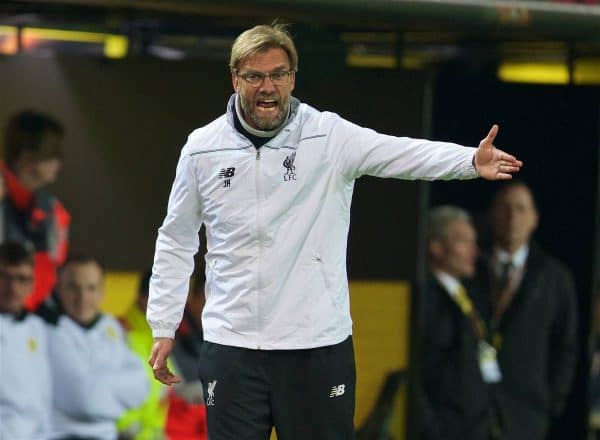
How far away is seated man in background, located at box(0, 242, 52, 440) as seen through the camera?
20.1 ft

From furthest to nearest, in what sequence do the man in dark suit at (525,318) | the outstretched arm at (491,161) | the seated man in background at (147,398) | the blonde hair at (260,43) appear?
the man in dark suit at (525,318), the seated man in background at (147,398), the blonde hair at (260,43), the outstretched arm at (491,161)

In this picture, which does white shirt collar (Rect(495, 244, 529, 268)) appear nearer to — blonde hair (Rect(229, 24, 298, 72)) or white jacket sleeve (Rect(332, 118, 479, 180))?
white jacket sleeve (Rect(332, 118, 479, 180))

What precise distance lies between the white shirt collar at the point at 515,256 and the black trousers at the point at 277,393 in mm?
3040

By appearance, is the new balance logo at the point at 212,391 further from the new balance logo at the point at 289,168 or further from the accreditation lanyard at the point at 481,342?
the accreditation lanyard at the point at 481,342

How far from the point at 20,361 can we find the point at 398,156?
2714 mm

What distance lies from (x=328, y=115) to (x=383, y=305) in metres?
2.72

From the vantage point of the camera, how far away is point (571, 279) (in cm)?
718

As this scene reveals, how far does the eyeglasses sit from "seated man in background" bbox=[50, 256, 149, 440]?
8.04ft

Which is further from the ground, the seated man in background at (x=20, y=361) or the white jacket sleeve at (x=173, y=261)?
the white jacket sleeve at (x=173, y=261)

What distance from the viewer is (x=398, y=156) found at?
4.04 m

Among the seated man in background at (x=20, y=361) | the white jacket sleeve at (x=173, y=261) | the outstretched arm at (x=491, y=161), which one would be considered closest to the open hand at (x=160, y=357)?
the white jacket sleeve at (x=173, y=261)

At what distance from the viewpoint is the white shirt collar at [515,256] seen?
7.07m

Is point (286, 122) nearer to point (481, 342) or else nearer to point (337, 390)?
point (337, 390)

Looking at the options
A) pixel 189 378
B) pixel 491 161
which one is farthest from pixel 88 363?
pixel 491 161
